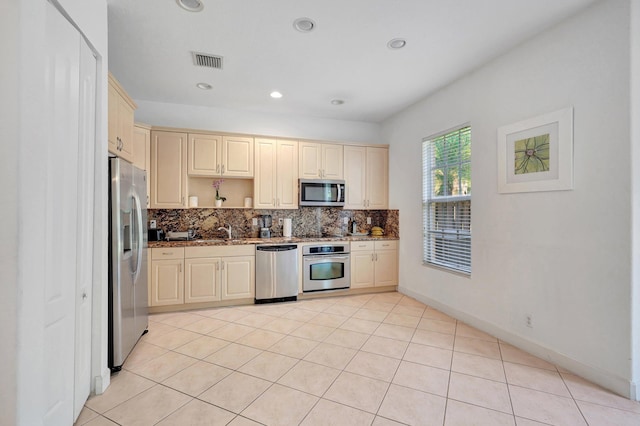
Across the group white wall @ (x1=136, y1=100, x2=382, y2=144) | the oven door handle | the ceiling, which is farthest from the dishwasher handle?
the ceiling

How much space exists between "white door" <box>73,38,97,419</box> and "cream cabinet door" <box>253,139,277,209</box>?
2425 millimetres

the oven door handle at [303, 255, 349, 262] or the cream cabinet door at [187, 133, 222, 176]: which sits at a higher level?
the cream cabinet door at [187, 133, 222, 176]

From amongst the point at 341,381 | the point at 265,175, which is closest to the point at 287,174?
the point at 265,175

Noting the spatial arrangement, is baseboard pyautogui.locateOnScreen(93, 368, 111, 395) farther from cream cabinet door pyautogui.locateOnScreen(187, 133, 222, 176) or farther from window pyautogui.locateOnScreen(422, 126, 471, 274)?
window pyautogui.locateOnScreen(422, 126, 471, 274)

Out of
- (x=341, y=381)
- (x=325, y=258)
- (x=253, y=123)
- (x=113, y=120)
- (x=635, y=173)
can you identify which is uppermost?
(x=253, y=123)

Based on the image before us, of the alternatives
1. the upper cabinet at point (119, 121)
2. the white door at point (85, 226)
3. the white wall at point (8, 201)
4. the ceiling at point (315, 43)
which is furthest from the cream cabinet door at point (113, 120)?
the white wall at point (8, 201)

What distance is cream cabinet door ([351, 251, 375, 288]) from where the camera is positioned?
4484 millimetres

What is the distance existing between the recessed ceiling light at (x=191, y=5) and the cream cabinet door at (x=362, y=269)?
3438 millimetres

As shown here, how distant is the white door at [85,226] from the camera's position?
1.79 m

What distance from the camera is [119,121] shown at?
2.51 m

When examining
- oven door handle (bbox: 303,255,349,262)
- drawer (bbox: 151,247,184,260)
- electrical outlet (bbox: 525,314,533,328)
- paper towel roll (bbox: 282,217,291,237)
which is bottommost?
electrical outlet (bbox: 525,314,533,328)

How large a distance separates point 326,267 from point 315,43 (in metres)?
2.91

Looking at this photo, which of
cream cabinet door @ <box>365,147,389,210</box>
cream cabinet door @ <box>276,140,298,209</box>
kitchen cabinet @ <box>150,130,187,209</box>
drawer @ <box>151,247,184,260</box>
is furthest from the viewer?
cream cabinet door @ <box>365,147,389,210</box>

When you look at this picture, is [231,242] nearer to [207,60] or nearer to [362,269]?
[362,269]
